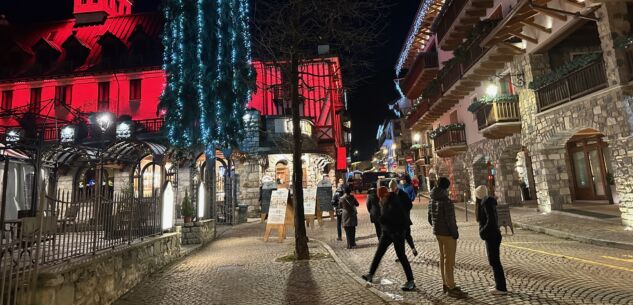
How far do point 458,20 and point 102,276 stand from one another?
861 inches

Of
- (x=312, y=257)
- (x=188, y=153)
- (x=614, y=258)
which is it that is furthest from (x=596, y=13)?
(x=188, y=153)

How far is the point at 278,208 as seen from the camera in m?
13.6

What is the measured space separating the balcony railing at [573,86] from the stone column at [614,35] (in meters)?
0.40

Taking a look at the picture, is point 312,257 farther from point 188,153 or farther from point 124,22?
point 124,22

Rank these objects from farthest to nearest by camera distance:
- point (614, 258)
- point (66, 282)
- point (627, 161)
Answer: point (627, 161) < point (614, 258) < point (66, 282)

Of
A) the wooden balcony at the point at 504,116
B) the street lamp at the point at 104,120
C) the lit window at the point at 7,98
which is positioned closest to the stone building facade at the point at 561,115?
the wooden balcony at the point at 504,116

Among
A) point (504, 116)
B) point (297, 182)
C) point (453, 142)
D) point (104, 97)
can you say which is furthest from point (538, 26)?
point (104, 97)

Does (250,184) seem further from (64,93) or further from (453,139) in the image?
(64,93)

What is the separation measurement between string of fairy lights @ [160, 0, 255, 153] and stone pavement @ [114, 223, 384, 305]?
32.2ft

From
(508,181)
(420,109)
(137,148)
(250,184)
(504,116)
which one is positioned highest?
(420,109)

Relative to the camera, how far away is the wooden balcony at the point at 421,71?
28.6 m

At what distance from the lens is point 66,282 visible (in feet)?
17.4

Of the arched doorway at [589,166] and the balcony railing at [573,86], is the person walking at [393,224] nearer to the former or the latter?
the balcony railing at [573,86]

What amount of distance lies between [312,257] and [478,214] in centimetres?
475
